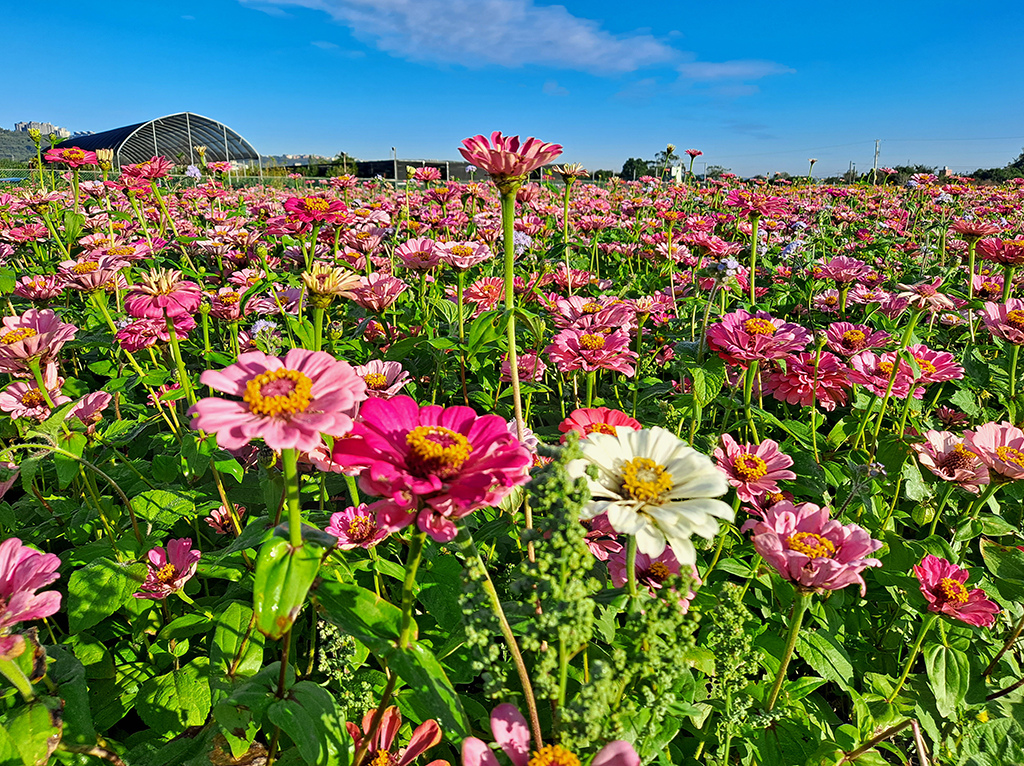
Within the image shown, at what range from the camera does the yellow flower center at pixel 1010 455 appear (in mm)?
2008

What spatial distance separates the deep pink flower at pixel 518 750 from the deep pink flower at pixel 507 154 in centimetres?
138

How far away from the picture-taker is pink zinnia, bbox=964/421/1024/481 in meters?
1.98

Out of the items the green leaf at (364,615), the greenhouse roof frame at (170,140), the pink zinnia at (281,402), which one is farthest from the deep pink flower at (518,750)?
the greenhouse roof frame at (170,140)

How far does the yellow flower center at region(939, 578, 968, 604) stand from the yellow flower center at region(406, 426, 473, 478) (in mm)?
1816

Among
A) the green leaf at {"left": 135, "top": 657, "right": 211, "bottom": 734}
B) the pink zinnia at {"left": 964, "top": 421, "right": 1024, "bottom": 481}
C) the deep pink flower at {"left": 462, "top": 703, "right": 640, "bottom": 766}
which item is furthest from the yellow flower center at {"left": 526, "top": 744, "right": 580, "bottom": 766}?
the pink zinnia at {"left": 964, "top": 421, "right": 1024, "bottom": 481}

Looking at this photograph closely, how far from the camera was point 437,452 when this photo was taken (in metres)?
1.05

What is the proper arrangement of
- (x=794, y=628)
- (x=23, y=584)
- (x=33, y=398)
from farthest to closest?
(x=33, y=398)
(x=794, y=628)
(x=23, y=584)

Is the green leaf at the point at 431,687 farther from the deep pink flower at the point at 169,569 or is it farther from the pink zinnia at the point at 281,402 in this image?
the deep pink flower at the point at 169,569

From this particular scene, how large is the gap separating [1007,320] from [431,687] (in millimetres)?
3394

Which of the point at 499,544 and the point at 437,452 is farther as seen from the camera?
the point at 499,544

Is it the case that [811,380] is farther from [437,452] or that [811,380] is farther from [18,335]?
[18,335]

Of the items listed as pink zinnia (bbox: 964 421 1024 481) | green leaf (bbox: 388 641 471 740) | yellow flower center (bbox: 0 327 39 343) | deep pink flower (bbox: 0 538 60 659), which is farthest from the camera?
yellow flower center (bbox: 0 327 39 343)

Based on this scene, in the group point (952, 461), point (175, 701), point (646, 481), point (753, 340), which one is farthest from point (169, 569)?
point (952, 461)

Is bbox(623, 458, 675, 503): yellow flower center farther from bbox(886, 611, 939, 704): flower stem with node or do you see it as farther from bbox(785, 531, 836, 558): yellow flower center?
bbox(886, 611, 939, 704): flower stem with node
